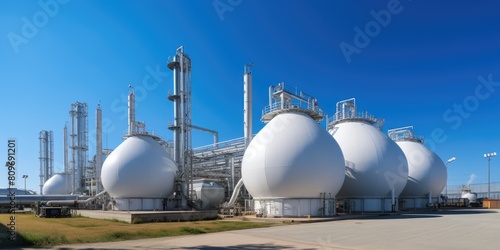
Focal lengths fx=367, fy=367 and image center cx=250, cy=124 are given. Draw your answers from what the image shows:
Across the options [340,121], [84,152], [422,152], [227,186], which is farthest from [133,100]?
[422,152]

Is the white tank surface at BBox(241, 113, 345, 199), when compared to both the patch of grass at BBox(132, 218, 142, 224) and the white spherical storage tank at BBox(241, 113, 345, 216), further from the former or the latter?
the patch of grass at BBox(132, 218, 142, 224)

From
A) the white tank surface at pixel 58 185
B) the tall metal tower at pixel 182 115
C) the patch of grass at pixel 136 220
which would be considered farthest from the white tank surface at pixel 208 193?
the white tank surface at pixel 58 185

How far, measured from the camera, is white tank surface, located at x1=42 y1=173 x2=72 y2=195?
228 feet

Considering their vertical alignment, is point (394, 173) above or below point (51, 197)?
above

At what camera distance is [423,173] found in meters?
47.0

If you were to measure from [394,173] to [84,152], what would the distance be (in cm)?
4878

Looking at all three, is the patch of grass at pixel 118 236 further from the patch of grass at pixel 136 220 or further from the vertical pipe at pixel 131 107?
the vertical pipe at pixel 131 107

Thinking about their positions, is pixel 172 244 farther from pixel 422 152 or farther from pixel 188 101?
pixel 422 152

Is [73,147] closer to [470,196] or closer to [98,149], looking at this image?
[98,149]

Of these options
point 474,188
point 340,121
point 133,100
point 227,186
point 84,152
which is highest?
point 133,100

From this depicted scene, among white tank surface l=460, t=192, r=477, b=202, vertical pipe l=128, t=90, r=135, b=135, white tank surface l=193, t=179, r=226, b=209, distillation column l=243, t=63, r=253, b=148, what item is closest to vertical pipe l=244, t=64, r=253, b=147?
distillation column l=243, t=63, r=253, b=148

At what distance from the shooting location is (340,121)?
Answer: 4253 centimetres

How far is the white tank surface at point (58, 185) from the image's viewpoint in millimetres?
69625

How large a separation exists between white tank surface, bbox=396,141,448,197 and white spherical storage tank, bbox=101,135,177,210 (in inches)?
1167
